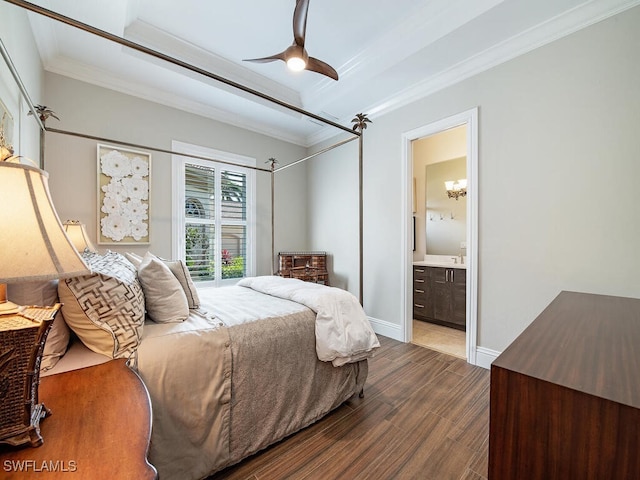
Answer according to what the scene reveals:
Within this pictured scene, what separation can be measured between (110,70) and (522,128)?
159 inches

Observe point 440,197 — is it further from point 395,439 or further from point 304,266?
point 395,439

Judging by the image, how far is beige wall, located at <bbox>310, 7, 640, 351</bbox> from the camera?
197 cm

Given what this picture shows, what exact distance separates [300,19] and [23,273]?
2.05 m

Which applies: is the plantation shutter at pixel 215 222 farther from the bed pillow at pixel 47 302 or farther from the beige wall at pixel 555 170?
the beige wall at pixel 555 170

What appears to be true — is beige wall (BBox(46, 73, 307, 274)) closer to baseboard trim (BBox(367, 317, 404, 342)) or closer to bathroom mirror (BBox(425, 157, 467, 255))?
baseboard trim (BBox(367, 317, 404, 342))

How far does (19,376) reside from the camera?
26.2 inches

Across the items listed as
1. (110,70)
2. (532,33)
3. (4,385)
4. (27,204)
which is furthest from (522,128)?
(110,70)

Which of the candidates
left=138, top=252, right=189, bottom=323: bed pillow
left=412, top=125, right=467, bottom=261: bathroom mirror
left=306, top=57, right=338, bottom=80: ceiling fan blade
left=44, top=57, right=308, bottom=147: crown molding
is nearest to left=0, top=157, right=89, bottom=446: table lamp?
left=138, top=252, right=189, bottom=323: bed pillow

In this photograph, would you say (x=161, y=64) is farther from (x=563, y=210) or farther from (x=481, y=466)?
(x=481, y=466)

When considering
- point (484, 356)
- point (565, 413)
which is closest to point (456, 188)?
point (484, 356)

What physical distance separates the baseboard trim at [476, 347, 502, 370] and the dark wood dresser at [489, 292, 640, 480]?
1.94 m

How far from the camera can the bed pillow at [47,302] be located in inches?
39.9

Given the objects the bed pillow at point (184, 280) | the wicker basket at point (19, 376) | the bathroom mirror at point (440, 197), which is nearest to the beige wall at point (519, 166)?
the bathroom mirror at point (440, 197)

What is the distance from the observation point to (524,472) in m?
0.68
